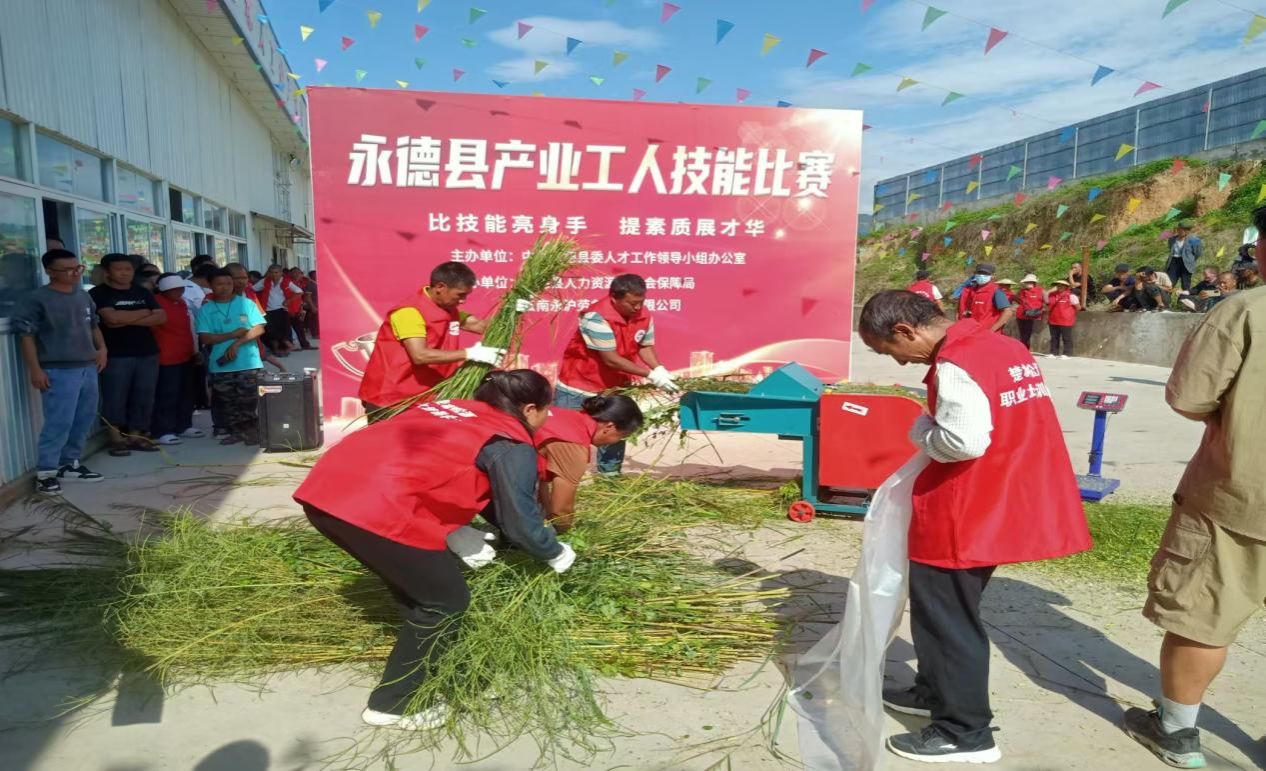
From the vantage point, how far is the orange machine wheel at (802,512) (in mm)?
4602

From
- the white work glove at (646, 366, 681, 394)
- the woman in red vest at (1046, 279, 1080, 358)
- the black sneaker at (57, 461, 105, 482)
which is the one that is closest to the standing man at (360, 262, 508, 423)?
the white work glove at (646, 366, 681, 394)

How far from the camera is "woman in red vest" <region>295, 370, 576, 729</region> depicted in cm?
227

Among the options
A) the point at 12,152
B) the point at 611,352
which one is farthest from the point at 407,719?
the point at 12,152

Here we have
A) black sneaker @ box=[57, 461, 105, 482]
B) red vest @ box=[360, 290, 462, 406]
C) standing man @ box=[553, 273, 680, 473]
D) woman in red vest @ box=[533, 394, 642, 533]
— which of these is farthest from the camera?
black sneaker @ box=[57, 461, 105, 482]

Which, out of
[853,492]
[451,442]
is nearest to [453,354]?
[451,442]

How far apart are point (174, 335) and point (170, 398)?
541mm

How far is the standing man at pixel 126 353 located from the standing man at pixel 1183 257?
45.7 ft

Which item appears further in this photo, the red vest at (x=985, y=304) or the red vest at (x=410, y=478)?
the red vest at (x=985, y=304)

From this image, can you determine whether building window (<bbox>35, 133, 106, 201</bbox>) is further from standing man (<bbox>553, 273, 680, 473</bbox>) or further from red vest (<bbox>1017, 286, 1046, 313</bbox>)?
red vest (<bbox>1017, 286, 1046, 313</bbox>)

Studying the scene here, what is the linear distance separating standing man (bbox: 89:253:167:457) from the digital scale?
6272 mm

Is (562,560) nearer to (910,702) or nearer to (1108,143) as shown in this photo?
(910,702)

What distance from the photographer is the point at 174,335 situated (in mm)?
6598

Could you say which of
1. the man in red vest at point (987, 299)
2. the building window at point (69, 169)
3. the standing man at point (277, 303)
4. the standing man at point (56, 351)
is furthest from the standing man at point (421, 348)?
the standing man at point (277, 303)

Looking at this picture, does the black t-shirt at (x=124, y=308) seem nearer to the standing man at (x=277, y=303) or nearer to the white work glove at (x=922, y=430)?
the white work glove at (x=922, y=430)
